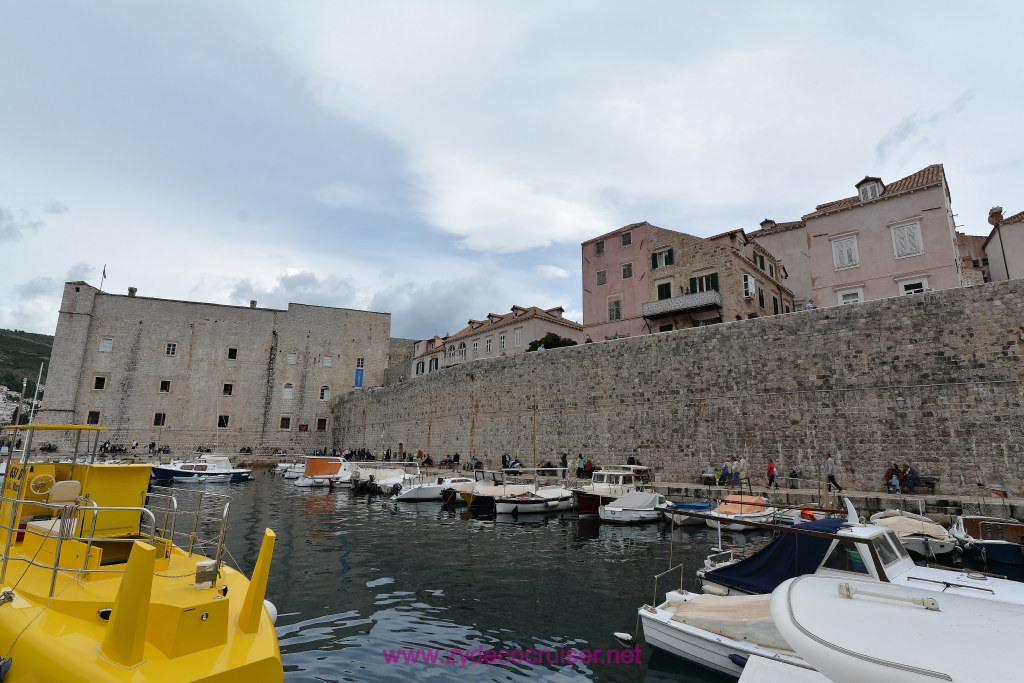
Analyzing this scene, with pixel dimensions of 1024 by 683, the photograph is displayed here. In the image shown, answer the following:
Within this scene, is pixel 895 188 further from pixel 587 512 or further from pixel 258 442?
pixel 258 442

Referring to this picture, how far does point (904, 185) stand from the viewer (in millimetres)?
23453

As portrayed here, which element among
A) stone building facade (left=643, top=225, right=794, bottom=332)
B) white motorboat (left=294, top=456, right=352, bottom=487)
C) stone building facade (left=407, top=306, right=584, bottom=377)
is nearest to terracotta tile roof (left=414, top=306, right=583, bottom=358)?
stone building facade (left=407, top=306, right=584, bottom=377)

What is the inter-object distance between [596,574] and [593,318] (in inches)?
903

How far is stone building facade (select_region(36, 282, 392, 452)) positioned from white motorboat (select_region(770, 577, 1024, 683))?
1842 inches

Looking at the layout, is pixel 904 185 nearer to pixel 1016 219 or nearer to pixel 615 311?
pixel 1016 219

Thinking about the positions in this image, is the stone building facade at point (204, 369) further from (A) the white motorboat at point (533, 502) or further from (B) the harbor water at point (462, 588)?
(A) the white motorboat at point (533, 502)

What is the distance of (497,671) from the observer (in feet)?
19.8

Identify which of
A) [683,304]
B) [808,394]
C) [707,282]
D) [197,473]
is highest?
[707,282]

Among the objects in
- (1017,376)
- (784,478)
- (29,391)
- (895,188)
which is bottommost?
(784,478)

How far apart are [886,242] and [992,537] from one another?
1559 cm

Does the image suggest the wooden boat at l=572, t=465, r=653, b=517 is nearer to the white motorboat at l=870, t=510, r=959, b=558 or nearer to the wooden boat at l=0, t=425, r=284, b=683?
the white motorboat at l=870, t=510, r=959, b=558

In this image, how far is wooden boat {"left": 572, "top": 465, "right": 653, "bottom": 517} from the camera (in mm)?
16828

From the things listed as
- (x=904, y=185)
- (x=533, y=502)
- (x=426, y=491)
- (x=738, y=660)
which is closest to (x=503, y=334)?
(x=426, y=491)

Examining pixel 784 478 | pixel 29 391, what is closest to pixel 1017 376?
pixel 784 478
